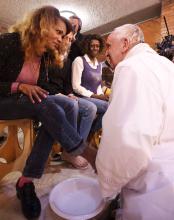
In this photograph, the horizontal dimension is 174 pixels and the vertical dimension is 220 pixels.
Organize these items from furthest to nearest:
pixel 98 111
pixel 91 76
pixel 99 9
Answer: pixel 99 9, pixel 91 76, pixel 98 111

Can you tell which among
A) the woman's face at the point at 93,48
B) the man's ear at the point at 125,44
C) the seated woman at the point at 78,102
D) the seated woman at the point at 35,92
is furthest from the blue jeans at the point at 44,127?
the woman's face at the point at 93,48

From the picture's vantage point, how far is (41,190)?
1.41 m

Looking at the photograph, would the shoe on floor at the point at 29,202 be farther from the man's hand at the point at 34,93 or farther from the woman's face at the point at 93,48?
the woman's face at the point at 93,48

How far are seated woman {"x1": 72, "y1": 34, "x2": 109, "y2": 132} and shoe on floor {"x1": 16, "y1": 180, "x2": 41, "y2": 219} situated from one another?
89 centimetres

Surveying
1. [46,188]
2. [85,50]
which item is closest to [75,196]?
[46,188]

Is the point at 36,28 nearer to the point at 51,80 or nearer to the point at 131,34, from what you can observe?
the point at 51,80

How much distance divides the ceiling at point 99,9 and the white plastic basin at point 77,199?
11.8 ft

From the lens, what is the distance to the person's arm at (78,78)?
6.67 ft

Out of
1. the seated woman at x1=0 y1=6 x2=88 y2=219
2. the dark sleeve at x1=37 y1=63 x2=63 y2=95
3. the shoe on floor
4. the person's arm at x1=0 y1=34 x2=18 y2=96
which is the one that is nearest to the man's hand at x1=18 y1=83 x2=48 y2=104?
the seated woman at x1=0 y1=6 x2=88 y2=219

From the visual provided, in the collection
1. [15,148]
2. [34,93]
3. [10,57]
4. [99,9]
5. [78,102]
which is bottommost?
[15,148]

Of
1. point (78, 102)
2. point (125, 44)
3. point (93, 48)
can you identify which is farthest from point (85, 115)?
point (93, 48)

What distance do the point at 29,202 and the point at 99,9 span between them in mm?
4040

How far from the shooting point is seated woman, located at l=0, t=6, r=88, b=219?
1223 mm

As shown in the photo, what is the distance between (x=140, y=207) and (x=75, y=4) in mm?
4116
